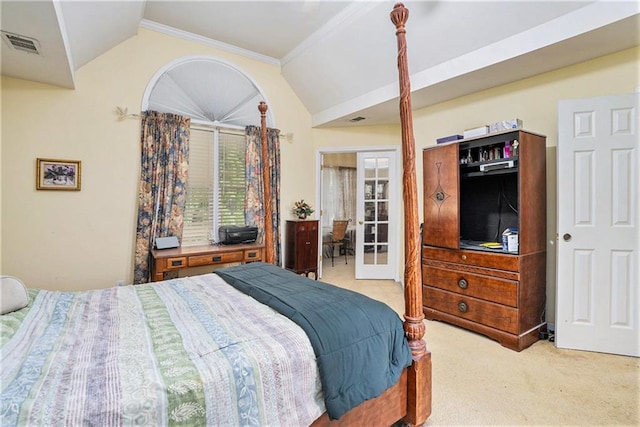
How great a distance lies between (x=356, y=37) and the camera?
3297 mm

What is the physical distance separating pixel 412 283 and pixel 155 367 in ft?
4.03

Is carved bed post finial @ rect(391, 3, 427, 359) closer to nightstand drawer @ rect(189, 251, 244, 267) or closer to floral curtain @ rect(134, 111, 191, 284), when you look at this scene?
nightstand drawer @ rect(189, 251, 244, 267)

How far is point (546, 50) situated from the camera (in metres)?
2.43

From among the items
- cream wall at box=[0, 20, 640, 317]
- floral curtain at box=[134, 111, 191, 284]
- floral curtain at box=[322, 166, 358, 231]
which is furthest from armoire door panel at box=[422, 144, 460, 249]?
floral curtain at box=[322, 166, 358, 231]

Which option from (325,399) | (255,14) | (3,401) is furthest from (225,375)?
(255,14)

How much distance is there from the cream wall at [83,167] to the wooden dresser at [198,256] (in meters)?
0.54

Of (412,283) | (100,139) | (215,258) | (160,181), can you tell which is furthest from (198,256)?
(412,283)

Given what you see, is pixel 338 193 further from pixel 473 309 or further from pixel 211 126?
pixel 473 309

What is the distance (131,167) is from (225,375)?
10.0ft

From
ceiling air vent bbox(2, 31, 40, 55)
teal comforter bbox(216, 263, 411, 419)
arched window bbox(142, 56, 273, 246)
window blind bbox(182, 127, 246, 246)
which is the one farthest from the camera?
window blind bbox(182, 127, 246, 246)

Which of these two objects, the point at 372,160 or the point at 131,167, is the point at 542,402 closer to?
the point at 372,160

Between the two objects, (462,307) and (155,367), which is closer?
(155,367)

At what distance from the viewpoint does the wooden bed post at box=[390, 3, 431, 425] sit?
154cm

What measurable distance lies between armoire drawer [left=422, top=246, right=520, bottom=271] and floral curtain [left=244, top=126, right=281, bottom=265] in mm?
2015
